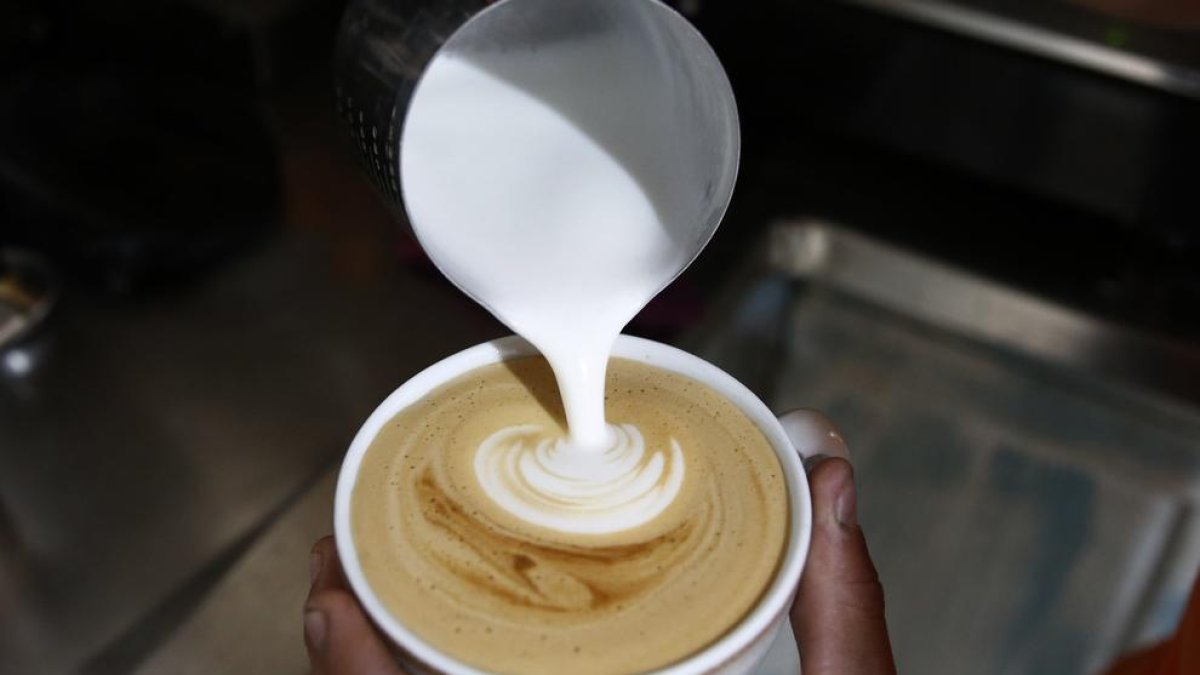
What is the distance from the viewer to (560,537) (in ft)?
2.23

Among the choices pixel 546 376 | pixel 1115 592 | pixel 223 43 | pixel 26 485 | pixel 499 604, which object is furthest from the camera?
pixel 223 43

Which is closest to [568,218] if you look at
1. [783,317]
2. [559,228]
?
[559,228]

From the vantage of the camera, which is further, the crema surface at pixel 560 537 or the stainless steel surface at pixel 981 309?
the stainless steel surface at pixel 981 309

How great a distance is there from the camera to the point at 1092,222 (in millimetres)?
1490

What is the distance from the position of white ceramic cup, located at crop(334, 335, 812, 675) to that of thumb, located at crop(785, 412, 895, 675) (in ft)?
0.05

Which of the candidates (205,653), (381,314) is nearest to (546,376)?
(205,653)

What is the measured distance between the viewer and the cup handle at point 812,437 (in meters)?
0.74

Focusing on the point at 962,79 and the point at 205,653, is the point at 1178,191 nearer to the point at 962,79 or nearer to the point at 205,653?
the point at 962,79

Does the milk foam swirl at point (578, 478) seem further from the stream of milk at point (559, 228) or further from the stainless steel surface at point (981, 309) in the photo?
the stainless steel surface at point (981, 309)

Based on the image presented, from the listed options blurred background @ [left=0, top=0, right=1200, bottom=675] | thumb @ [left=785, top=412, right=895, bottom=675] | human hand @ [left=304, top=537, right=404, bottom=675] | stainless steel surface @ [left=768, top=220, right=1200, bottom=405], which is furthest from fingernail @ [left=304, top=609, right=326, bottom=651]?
stainless steel surface @ [left=768, top=220, right=1200, bottom=405]

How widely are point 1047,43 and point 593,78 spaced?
74 centimetres

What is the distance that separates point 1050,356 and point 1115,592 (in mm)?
286

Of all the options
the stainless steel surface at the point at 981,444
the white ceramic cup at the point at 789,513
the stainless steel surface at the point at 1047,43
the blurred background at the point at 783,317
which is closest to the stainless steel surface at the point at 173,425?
the blurred background at the point at 783,317

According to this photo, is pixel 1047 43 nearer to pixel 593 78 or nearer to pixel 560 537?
pixel 593 78
